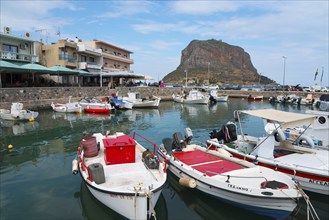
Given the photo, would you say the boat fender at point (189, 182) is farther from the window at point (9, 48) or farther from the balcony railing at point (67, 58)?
the balcony railing at point (67, 58)

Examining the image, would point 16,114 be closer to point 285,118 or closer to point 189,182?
point 189,182

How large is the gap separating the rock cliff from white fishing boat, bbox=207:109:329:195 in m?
136

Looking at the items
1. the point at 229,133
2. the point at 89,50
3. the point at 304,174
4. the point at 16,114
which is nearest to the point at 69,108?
the point at 16,114

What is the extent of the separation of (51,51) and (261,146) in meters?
40.2

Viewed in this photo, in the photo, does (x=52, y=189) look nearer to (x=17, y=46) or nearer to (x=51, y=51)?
(x=17, y=46)

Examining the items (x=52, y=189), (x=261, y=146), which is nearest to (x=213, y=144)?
(x=261, y=146)

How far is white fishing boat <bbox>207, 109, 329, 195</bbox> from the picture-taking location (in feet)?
26.8

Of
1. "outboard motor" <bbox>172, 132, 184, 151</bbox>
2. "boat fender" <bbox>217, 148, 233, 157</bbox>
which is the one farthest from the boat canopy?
"outboard motor" <bbox>172, 132, 184, 151</bbox>

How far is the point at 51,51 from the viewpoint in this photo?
40.9 meters

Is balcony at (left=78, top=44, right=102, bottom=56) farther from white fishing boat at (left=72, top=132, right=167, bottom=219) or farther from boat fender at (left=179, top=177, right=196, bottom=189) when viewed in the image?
boat fender at (left=179, top=177, right=196, bottom=189)

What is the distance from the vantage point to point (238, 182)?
7.31 meters

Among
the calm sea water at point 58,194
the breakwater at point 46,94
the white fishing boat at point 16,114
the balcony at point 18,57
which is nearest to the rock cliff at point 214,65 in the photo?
the breakwater at point 46,94

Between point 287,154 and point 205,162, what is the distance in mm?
3844

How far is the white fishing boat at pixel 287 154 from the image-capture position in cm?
818
